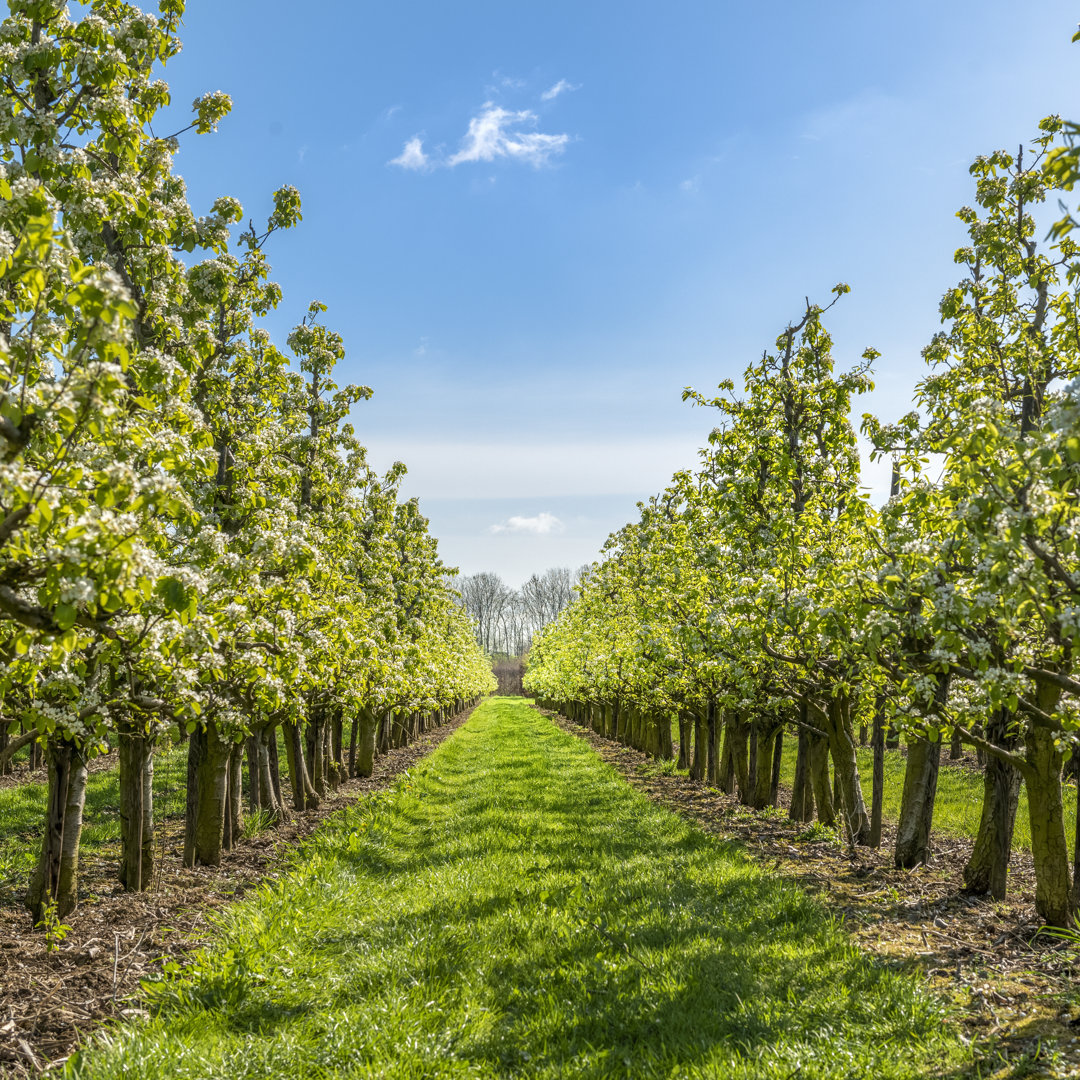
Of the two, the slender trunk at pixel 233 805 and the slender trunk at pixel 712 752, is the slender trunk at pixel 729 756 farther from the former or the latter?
the slender trunk at pixel 233 805

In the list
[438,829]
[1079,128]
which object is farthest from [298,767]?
[1079,128]

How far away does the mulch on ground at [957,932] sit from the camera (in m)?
5.70

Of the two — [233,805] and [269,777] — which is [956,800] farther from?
[233,805]

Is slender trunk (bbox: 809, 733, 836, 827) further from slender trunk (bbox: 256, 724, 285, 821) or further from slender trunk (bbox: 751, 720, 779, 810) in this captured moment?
slender trunk (bbox: 256, 724, 285, 821)

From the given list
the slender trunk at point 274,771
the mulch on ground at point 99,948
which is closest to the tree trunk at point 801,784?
the mulch on ground at point 99,948

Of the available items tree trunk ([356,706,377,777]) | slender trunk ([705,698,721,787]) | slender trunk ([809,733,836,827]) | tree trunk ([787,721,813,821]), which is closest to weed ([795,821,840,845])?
slender trunk ([809,733,836,827])

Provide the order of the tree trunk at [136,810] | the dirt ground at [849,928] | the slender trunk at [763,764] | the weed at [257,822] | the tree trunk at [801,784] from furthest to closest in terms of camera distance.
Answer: the slender trunk at [763,764] < the tree trunk at [801,784] < the weed at [257,822] < the tree trunk at [136,810] < the dirt ground at [849,928]

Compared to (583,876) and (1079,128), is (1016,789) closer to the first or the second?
(583,876)

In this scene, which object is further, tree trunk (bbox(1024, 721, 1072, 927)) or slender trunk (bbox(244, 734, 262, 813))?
→ slender trunk (bbox(244, 734, 262, 813))

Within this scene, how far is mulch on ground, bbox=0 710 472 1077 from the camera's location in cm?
578

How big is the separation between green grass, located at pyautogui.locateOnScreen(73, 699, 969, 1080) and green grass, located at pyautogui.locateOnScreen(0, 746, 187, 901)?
4.21 m

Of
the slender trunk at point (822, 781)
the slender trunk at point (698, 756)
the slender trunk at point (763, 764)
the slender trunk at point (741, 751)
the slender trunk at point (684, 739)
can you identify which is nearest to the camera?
the slender trunk at point (822, 781)

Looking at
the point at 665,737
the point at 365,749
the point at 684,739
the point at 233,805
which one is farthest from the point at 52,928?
the point at 665,737

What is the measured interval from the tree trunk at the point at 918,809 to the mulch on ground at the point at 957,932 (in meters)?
0.24
